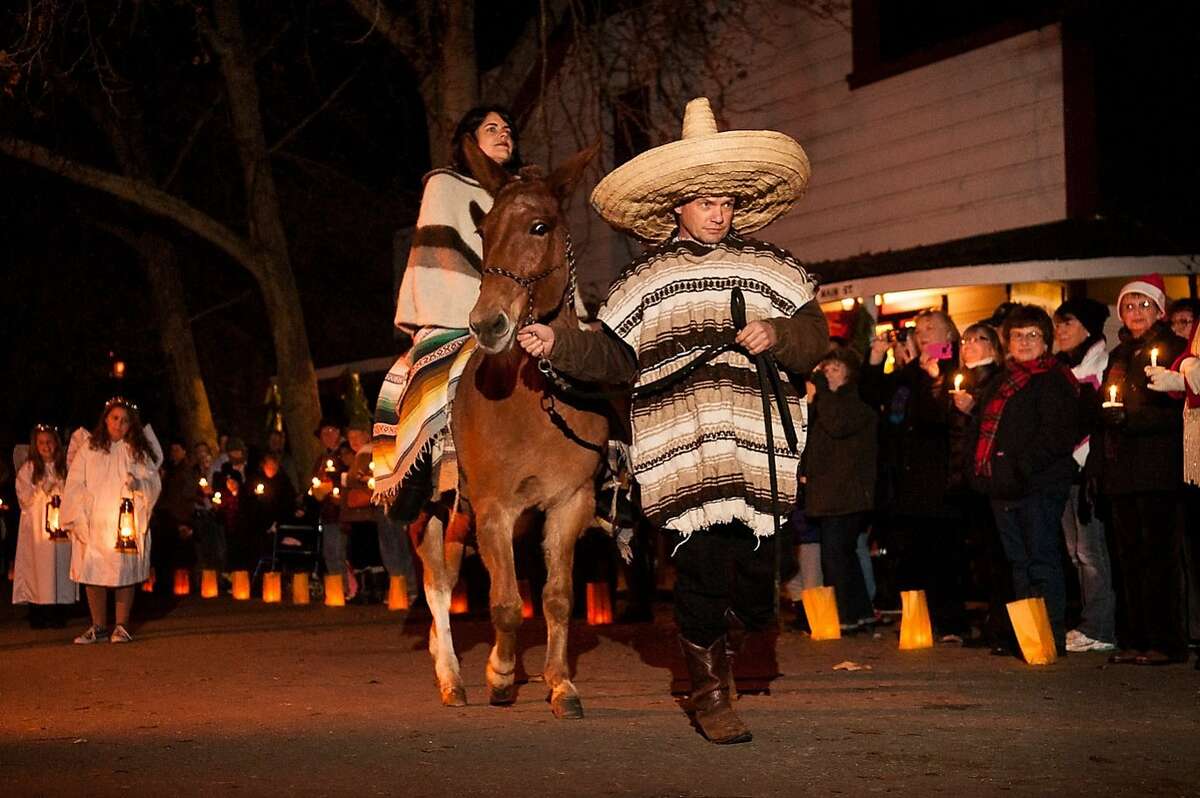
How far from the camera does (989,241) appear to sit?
60.5ft

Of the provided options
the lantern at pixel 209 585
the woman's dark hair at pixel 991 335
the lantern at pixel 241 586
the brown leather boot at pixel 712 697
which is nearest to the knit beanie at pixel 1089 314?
the woman's dark hair at pixel 991 335

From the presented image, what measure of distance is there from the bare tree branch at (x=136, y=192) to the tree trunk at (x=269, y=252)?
331 mm

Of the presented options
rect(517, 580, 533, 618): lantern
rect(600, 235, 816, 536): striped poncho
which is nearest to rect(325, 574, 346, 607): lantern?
rect(517, 580, 533, 618): lantern

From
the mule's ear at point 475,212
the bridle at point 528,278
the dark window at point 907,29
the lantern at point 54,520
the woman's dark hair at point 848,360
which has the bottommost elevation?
the lantern at point 54,520

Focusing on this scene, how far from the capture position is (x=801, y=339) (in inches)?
296

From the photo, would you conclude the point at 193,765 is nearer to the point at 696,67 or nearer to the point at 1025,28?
the point at 1025,28

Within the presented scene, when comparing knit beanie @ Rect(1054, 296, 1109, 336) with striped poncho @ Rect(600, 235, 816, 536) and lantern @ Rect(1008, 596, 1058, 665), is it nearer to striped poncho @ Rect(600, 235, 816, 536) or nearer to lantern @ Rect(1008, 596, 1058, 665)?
lantern @ Rect(1008, 596, 1058, 665)

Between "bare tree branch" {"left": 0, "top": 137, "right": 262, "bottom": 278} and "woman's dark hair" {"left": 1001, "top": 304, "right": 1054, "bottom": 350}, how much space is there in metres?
15.2

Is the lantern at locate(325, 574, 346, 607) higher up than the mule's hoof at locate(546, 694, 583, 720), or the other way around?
the lantern at locate(325, 574, 346, 607)

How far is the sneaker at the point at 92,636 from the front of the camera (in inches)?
589

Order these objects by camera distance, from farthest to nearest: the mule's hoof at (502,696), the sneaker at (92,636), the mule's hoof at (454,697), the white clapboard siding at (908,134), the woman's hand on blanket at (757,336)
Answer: the white clapboard siding at (908,134) < the sneaker at (92,636) < the mule's hoof at (454,697) < the mule's hoof at (502,696) < the woman's hand on blanket at (757,336)

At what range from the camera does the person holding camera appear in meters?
12.8

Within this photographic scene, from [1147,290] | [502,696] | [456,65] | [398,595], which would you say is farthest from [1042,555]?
[456,65]

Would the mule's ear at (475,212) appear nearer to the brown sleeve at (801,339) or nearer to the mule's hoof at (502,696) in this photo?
the brown sleeve at (801,339)
